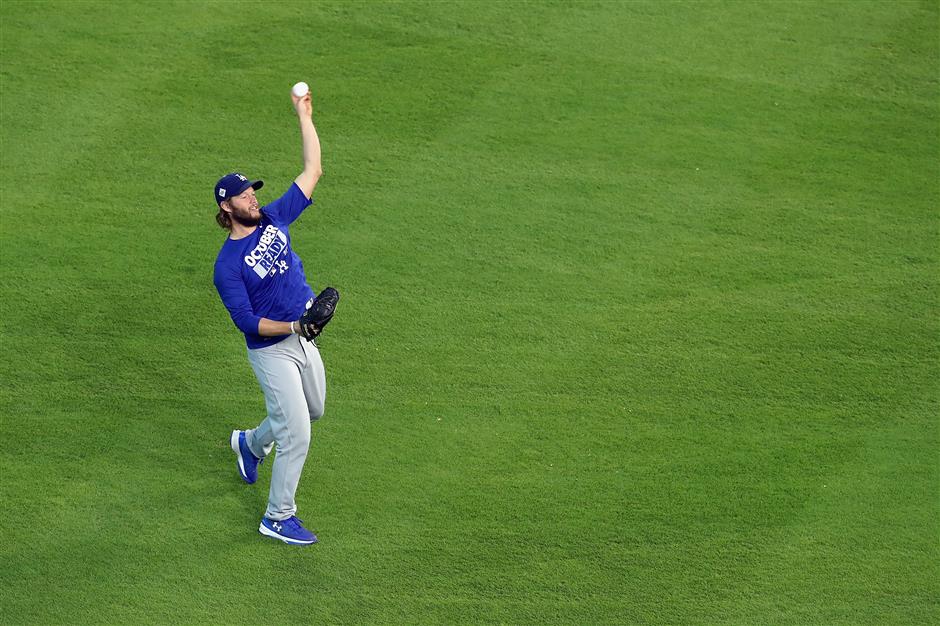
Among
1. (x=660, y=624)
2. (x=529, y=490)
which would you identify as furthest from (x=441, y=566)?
(x=660, y=624)

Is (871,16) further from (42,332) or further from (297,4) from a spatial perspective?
(42,332)

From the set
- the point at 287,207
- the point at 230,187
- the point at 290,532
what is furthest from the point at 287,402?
the point at 230,187

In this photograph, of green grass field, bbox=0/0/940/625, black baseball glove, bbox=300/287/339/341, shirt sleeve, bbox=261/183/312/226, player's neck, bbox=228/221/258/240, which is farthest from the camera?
green grass field, bbox=0/0/940/625

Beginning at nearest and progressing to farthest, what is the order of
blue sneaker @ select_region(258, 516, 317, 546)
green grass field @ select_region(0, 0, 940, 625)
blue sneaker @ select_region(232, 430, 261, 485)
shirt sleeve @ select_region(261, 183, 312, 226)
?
shirt sleeve @ select_region(261, 183, 312, 226) → green grass field @ select_region(0, 0, 940, 625) → blue sneaker @ select_region(258, 516, 317, 546) → blue sneaker @ select_region(232, 430, 261, 485)

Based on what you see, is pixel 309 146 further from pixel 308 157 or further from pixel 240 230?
pixel 240 230

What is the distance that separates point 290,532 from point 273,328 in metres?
1.27

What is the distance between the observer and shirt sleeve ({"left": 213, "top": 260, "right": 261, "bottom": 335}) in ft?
19.9

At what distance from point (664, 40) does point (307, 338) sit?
5.30 meters

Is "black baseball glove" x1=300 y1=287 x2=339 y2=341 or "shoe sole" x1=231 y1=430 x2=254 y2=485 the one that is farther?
"shoe sole" x1=231 y1=430 x2=254 y2=485

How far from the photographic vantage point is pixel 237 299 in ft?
20.0

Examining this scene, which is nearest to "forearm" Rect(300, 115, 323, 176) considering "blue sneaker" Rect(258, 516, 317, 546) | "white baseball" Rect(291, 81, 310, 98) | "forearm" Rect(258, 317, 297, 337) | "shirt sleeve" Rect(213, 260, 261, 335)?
"white baseball" Rect(291, 81, 310, 98)

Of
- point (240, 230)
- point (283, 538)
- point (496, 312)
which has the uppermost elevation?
point (240, 230)

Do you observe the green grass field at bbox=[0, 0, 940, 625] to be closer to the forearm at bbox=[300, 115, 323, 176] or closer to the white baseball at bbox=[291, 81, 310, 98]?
the forearm at bbox=[300, 115, 323, 176]

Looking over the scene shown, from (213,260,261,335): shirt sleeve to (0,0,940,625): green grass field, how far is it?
1.34 metres
